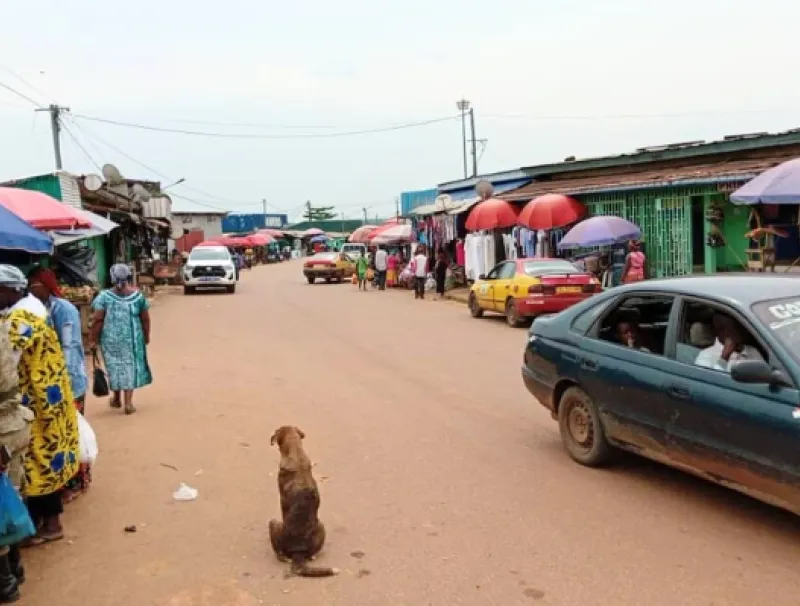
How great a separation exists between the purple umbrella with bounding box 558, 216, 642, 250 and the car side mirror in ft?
41.7

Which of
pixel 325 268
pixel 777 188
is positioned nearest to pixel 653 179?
pixel 777 188

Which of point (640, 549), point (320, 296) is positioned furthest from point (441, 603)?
point (320, 296)

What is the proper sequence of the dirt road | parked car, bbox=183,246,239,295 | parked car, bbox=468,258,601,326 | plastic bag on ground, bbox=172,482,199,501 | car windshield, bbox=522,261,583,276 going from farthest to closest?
parked car, bbox=183,246,239,295 < car windshield, bbox=522,261,583,276 < parked car, bbox=468,258,601,326 < plastic bag on ground, bbox=172,482,199,501 < the dirt road

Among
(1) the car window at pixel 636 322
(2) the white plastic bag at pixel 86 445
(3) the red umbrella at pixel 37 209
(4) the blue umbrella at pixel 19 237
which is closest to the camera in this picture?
(2) the white plastic bag at pixel 86 445

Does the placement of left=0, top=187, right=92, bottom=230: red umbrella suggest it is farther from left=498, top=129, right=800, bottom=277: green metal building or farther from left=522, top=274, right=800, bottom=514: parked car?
left=498, top=129, right=800, bottom=277: green metal building

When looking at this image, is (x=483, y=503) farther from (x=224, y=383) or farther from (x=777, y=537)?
(x=224, y=383)

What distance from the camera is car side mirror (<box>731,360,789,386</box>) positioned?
4371mm

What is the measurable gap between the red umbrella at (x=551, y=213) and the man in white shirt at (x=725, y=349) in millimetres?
14626

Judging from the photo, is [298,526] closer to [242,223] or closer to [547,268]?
[547,268]

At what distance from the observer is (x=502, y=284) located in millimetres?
16953

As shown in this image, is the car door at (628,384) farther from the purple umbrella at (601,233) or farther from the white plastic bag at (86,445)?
the purple umbrella at (601,233)

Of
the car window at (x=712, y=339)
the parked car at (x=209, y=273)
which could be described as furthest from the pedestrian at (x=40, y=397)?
the parked car at (x=209, y=273)

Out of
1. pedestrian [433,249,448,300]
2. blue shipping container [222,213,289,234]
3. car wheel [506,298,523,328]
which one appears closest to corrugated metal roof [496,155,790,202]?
pedestrian [433,249,448,300]

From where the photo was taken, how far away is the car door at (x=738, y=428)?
4.28 meters
